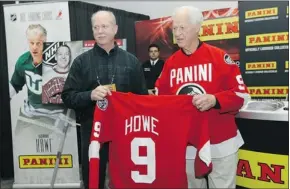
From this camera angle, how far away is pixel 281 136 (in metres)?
1.91

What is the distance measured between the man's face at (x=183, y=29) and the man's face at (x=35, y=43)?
2.04m

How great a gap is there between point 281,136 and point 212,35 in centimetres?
250

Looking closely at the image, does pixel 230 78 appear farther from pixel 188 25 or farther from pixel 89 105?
pixel 89 105

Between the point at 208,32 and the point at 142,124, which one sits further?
the point at 208,32

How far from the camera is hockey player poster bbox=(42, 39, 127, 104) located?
312cm

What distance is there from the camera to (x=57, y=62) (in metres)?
3.18

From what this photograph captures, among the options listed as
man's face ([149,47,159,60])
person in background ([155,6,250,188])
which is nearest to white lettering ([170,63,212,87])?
person in background ([155,6,250,188])

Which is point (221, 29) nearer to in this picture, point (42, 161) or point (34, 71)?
point (34, 71)

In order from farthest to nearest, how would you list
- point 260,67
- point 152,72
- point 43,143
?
1. point 152,72
2. point 260,67
3. point 43,143

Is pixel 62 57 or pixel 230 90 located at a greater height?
pixel 62 57

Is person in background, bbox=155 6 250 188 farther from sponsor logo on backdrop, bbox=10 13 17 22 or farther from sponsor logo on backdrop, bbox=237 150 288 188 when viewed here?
sponsor logo on backdrop, bbox=10 13 17 22

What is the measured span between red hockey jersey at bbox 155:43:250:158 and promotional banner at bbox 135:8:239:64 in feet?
8.22

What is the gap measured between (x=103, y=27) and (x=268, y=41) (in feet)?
8.11

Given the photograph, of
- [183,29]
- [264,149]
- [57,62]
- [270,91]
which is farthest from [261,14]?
[183,29]
